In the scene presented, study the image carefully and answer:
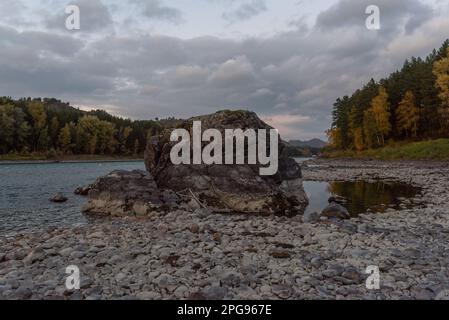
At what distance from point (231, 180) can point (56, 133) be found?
119m

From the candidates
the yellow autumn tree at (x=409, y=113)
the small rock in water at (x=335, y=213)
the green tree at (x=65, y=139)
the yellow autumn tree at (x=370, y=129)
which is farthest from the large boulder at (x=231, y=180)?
the green tree at (x=65, y=139)

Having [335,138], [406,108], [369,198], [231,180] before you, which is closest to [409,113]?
[406,108]

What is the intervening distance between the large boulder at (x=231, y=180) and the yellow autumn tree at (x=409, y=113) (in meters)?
61.2

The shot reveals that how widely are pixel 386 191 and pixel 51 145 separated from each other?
116903mm

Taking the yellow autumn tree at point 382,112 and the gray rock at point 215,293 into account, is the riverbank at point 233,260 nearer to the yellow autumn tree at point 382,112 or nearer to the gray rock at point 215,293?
the gray rock at point 215,293

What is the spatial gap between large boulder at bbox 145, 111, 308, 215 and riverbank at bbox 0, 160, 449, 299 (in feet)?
13.9

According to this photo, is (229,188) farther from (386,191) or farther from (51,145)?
(51,145)

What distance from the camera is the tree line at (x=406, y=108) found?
219 feet

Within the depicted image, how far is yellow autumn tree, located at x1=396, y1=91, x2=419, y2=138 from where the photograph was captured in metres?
71.9

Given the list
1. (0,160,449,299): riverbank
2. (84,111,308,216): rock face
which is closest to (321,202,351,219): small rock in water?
(0,160,449,299): riverbank

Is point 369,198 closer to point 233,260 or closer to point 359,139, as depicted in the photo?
point 233,260

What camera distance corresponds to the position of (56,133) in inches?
4724

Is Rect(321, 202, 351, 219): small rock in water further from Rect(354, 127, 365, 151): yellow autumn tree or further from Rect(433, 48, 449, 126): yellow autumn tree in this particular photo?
Rect(354, 127, 365, 151): yellow autumn tree
